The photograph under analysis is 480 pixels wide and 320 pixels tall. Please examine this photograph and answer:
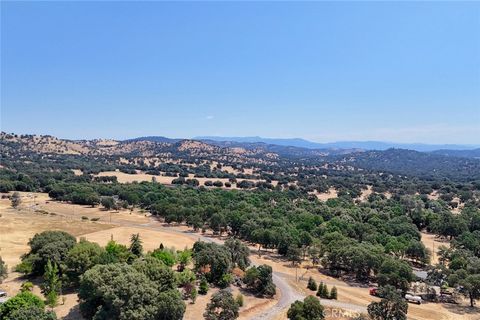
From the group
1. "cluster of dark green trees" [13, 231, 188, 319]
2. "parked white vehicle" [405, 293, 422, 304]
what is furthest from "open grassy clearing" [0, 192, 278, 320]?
"parked white vehicle" [405, 293, 422, 304]

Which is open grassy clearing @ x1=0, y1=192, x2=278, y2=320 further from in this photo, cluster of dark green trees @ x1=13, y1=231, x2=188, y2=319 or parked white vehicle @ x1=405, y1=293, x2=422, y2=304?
parked white vehicle @ x1=405, y1=293, x2=422, y2=304

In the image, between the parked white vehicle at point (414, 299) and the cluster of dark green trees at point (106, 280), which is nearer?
the cluster of dark green trees at point (106, 280)

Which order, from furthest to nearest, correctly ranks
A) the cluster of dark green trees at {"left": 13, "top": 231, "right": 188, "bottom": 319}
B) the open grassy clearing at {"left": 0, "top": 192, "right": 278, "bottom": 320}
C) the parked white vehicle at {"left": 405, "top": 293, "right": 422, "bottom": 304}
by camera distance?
the parked white vehicle at {"left": 405, "top": 293, "right": 422, "bottom": 304} → the open grassy clearing at {"left": 0, "top": 192, "right": 278, "bottom": 320} → the cluster of dark green trees at {"left": 13, "top": 231, "right": 188, "bottom": 319}

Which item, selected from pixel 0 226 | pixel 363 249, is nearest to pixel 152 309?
pixel 363 249

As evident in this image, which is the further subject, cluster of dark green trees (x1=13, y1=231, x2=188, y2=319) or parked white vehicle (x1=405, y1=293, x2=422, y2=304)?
parked white vehicle (x1=405, y1=293, x2=422, y2=304)

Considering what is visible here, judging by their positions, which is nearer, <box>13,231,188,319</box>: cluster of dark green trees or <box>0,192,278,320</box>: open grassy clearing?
<box>13,231,188,319</box>: cluster of dark green trees

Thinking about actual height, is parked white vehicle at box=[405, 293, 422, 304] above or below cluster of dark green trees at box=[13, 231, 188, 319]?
below

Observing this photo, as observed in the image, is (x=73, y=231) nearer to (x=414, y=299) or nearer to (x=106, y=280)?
(x=106, y=280)

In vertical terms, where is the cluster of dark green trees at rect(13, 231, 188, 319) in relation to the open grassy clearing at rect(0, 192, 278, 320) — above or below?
above

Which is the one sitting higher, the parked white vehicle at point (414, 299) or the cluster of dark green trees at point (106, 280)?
the cluster of dark green trees at point (106, 280)

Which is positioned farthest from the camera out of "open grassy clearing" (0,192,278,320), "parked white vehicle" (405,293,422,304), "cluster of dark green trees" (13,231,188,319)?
"parked white vehicle" (405,293,422,304)

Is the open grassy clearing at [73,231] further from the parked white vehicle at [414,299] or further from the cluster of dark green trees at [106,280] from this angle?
the parked white vehicle at [414,299]

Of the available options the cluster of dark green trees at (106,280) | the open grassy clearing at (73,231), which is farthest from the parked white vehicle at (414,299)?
the cluster of dark green trees at (106,280)
